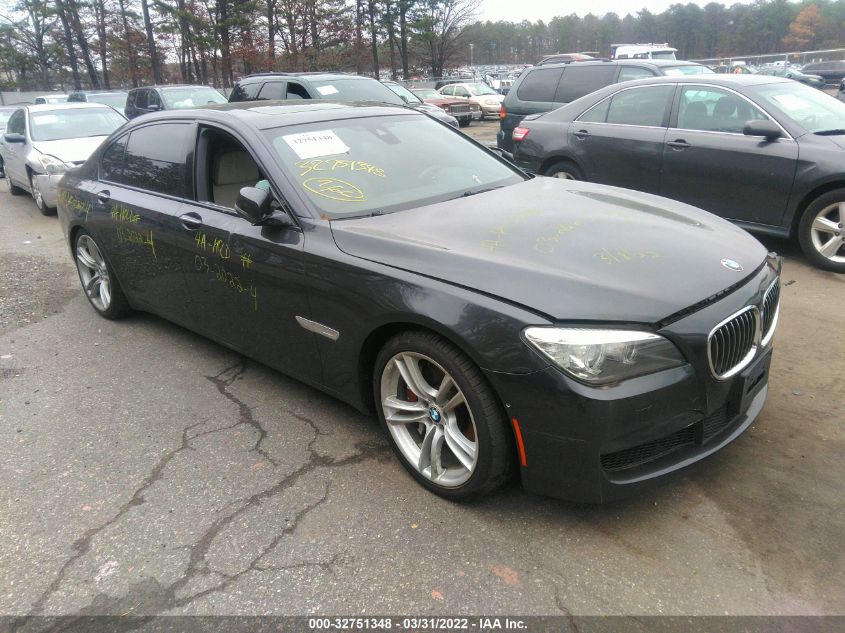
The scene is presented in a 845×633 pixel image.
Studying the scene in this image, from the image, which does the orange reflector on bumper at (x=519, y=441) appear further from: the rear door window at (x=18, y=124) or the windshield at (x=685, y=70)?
the rear door window at (x=18, y=124)

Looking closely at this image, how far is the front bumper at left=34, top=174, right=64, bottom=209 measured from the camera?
934cm

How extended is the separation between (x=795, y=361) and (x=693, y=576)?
2.17m

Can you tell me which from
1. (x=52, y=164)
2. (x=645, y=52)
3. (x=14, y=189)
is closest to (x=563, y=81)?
(x=52, y=164)

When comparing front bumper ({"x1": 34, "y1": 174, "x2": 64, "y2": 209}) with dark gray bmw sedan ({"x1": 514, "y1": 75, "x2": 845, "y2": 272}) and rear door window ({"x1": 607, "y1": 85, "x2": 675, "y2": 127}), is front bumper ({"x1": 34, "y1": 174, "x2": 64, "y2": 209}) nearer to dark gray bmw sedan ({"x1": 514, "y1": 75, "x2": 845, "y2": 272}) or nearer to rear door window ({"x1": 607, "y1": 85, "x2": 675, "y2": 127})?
dark gray bmw sedan ({"x1": 514, "y1": 75, "x2": 845, "y2": 272})

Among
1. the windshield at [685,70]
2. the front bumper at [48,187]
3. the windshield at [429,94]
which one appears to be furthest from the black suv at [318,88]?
the windshield at [429,94]

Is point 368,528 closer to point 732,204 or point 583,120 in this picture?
point 732,204

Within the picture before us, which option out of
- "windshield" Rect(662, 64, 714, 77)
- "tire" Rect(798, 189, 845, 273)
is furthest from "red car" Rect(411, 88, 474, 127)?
"tire" Rect(798, 189, 845, 273)

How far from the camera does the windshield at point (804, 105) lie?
18.6 ft

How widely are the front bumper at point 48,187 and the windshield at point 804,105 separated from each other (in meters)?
9.08

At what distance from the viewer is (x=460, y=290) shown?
8.27 feet

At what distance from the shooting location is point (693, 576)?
232cm

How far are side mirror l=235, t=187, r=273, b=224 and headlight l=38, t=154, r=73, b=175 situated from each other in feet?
25.1

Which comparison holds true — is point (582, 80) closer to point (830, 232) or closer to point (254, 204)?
point (830, 232)

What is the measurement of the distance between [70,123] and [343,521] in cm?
1022
